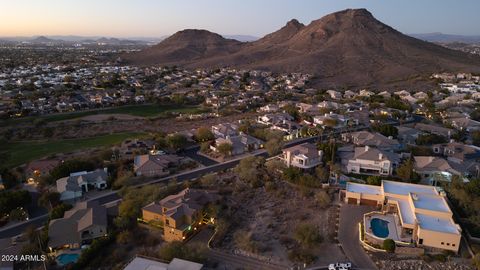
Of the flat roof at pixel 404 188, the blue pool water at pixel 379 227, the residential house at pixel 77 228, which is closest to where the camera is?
the residential house at pixel 77 228

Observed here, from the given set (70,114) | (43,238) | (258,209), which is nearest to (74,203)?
(43,238)

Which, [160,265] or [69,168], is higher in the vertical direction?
[69,168]

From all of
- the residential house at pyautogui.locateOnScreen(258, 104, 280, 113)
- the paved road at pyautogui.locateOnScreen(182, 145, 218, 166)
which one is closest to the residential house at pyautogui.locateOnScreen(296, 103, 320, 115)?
the residential house at pyautogui.locateOnScreen(258, 104, 280, 113)

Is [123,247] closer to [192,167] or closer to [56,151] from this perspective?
[192,167]

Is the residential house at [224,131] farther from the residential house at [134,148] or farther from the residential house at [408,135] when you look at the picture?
the residential house at [408,135]

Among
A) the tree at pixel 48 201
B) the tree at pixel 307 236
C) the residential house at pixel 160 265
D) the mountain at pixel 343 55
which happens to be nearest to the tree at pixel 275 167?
the tree at pixel 307 236

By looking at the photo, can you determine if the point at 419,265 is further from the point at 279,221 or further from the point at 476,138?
the point at 476,138

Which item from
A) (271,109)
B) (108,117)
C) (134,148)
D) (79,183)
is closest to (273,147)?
(134,148)
